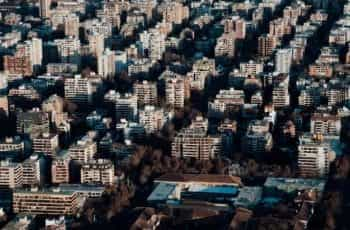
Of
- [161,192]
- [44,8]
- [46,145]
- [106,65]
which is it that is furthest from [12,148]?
[44,8]

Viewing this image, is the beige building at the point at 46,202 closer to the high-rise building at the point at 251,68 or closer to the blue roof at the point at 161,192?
the blue roof at the point at 161,192

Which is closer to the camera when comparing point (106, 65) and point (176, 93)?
point (176, 93)

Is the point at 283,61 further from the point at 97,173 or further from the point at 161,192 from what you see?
the point at 161,192

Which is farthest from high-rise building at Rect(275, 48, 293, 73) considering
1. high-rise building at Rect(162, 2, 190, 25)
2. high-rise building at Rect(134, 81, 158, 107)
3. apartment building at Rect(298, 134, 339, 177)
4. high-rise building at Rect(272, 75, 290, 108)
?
apartment building at Rect(298, 134, 339, 177)

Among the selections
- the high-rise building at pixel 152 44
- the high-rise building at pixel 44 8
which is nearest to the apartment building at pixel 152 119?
the high-rise building at pixel 152 44

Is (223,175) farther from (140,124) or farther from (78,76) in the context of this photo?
(78,76)

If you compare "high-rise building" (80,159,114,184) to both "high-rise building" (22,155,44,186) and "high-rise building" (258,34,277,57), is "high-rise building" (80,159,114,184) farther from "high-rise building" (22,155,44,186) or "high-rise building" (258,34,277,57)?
"high-rise building" (258,34,277,57)
